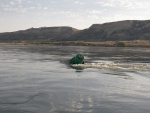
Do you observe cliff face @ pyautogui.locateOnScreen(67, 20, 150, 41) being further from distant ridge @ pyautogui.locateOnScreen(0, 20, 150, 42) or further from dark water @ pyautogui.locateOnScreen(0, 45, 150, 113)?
dark water @ pyautogui.locateOnScreen(0, 45, 150, 113)

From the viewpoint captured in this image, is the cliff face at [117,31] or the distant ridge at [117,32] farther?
the cliff face at [117,31]

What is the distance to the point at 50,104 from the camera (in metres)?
19.1

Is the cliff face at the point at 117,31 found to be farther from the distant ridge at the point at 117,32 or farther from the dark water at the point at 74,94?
the dark water at the point at 74,94

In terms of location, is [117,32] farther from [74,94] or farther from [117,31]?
[74,94]

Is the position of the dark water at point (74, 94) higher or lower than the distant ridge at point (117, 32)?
lower

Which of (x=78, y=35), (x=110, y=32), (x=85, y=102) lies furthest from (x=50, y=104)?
(x=78, y=35)

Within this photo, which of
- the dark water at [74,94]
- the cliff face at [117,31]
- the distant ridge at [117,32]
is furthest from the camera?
the cliff face at [117,31]

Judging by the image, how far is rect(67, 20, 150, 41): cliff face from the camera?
15825 centimetres

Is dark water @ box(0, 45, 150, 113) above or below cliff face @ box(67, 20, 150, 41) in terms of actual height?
below

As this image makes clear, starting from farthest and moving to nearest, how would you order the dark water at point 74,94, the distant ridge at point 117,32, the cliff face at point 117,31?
the cliff face at point 117,31, the distant ridge at point 117,32, the dark water at point 74,94

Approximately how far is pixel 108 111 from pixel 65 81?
11.0m

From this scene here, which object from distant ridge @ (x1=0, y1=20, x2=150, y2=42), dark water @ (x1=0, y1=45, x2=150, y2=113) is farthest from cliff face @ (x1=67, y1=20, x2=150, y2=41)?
dark water @ (x1=0, y1=45, x2=150, y2=113)

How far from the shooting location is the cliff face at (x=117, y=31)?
158250 millimetres

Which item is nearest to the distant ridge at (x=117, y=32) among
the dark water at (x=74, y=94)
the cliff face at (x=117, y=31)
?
the cliff face at (x=117, y=31)
